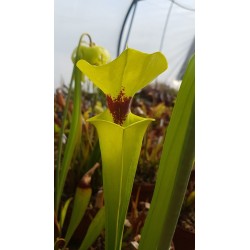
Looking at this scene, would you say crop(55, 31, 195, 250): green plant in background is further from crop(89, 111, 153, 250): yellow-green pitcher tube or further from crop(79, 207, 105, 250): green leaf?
crop(79, 207, 105, 250): green leaf

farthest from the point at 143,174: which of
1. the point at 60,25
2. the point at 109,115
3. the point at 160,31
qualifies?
the point at 109,115

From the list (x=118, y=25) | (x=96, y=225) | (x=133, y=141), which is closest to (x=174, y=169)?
(x=133, y=141)

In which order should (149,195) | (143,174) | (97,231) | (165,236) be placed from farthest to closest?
(143,174)
(149,195)
(97,231)
(165,236)

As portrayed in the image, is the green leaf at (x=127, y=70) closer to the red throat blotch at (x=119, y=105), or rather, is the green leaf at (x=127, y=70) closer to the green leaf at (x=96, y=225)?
the red throat blotch at (x=119, y=105)

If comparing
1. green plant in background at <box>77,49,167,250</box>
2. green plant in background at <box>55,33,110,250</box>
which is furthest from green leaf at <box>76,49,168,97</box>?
green plant in background at <box>55,33,110,250</box>

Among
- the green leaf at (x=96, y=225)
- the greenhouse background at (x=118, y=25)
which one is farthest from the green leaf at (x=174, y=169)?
the greenhouse background at (x=118, y=25)

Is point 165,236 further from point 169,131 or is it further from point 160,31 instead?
point 160,31
